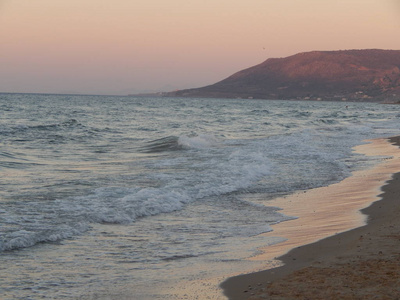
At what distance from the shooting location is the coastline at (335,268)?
4703 millimetres

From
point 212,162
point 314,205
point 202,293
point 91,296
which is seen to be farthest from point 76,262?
point 212,162

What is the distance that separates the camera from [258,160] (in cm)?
1670

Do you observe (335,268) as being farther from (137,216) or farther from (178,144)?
(178,144)

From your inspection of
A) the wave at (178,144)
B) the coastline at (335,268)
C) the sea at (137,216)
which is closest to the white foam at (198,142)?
the wave at (178,144)

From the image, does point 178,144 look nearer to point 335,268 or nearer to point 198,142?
point 198,142

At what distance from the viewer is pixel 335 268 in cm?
541

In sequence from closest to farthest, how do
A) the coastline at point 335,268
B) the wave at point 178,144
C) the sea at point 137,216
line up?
1. the coastline at point 335,268
2. the sea at point 137,216
3. the wave at point 178,144

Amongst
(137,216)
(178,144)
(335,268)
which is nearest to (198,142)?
(178,144)

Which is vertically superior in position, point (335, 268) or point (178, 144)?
point (335, 268)

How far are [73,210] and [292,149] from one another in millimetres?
13613

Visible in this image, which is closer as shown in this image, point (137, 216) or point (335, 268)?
point (335, 268)

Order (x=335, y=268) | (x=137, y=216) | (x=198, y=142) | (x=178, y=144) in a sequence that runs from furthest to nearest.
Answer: (x=198, y=142) → (x=178, y=144) → (x=137, y=216) → (x=335, y=268)

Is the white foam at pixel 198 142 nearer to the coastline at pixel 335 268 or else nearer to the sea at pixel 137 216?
the sea at pixel 137 216

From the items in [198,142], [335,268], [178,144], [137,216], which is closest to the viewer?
[335,268]
